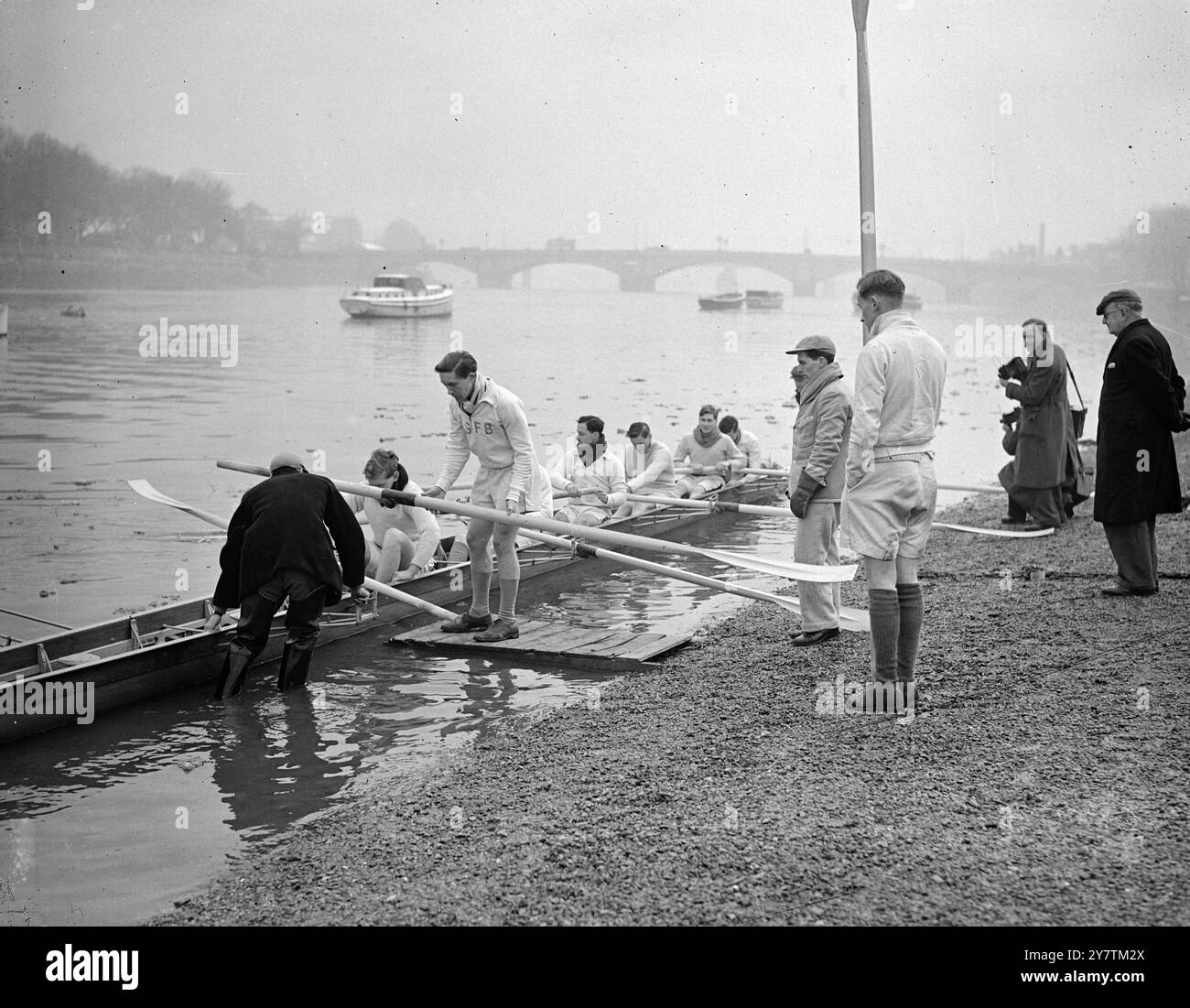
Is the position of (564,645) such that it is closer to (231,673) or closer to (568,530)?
(568,530)

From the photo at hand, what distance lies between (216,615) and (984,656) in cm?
555

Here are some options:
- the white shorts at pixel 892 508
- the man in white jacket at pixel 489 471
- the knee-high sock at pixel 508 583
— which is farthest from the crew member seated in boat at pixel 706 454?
the white shorts at pixel 892 508

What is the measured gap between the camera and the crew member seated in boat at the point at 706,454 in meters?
16.8

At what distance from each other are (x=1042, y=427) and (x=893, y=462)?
281 inches

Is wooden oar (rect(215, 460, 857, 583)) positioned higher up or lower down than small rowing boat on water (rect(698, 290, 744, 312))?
lower down

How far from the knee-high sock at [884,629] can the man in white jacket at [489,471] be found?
138 inches

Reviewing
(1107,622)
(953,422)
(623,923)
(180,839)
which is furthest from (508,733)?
(953,422)

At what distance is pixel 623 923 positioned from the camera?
4465 millimetres

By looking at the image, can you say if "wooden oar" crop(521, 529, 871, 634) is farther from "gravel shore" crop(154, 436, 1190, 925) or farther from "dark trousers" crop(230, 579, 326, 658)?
"dark trousers" crop(230, 579, 326, 658)

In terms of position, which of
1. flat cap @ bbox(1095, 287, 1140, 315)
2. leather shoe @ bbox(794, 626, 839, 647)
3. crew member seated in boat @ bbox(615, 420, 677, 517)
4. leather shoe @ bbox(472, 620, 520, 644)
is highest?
flat cap @ bbox(1095, 287, 1140, 315)

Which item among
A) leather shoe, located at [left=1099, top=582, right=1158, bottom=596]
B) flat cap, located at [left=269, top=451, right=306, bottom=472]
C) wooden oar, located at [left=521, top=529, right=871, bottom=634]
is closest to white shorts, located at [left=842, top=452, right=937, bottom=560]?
wooden oar, located at [left=521, top=529, right=871, bottom=634]

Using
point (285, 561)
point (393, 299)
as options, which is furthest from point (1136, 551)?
point (393, 299)

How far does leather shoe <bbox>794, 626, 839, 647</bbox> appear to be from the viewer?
8.94 meters

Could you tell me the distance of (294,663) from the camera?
30.1 ft
